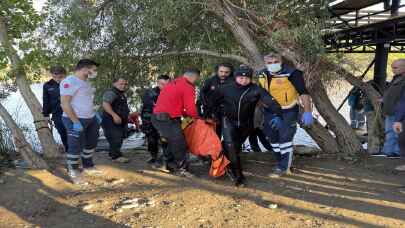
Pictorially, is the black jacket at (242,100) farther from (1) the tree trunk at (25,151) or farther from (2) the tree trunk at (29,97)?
(2) the tree trunk at (29,97)

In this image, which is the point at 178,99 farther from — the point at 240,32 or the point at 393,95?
the point at 393,95

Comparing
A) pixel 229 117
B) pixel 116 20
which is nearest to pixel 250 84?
pixel 229 117

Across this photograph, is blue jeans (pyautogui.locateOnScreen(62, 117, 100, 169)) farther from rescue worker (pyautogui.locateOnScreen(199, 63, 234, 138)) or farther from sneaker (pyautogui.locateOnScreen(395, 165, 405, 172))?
sneaker (pyautogui.locateOnScreen(395, 165, 405, 172))

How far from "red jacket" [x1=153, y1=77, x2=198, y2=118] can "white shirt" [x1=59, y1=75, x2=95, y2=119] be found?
863 mm

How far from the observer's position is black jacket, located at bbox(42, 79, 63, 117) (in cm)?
601

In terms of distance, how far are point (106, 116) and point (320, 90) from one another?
3338 mm

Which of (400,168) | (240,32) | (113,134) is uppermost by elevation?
(240,32)

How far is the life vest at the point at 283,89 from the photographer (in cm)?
517

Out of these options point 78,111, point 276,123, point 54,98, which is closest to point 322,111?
point 276,123

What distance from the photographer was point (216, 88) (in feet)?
17.5

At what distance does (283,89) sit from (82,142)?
2.62m

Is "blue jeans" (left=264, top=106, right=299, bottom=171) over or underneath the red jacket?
underneath

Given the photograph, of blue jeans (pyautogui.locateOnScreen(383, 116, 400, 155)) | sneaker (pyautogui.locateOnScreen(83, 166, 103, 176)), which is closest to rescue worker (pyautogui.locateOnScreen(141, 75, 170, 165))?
sneaker (pyautogui.locateOnScreen(83, 166, 103, 176))

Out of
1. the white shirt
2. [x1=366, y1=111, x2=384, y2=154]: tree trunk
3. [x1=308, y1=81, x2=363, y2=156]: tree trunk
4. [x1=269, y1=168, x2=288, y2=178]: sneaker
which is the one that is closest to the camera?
the white shirt
